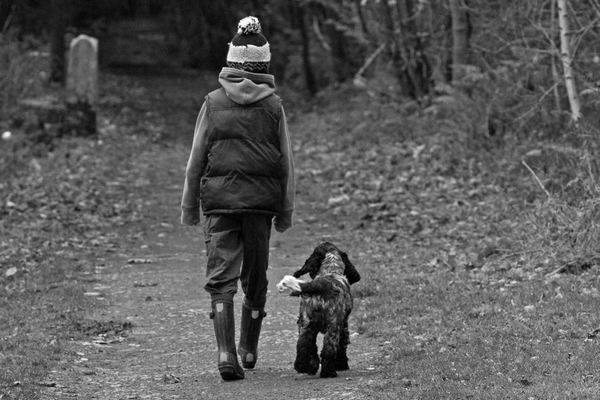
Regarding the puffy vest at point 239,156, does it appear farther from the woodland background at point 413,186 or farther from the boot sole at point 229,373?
the woodland background at point 413,186

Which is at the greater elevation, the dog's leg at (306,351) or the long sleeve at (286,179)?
the long sleeve at (286,179)

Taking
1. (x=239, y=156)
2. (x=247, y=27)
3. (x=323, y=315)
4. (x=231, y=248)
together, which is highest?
(x=247, y=27)

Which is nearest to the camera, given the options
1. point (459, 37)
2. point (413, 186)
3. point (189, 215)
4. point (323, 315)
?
point (323, 315)

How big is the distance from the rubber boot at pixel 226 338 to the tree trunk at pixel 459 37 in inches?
467

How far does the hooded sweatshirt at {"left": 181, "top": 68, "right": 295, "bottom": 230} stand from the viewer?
6902 millimetres

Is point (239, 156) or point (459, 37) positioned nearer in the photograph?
point (239, 156)

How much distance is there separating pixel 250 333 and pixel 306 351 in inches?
20.7

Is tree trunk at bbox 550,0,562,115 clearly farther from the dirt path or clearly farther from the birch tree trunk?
the dirt path

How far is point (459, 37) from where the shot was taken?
1848 cm

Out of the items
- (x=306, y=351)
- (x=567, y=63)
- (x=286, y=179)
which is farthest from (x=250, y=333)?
(x=567, y=63)

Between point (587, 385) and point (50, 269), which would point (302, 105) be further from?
point (587, 385)

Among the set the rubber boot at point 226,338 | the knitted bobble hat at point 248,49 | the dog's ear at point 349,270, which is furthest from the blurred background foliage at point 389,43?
the rubber boot at point 226,338

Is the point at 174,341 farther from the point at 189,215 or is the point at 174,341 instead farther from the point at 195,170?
the point at 195,170

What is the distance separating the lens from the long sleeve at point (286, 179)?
23.2 feet
